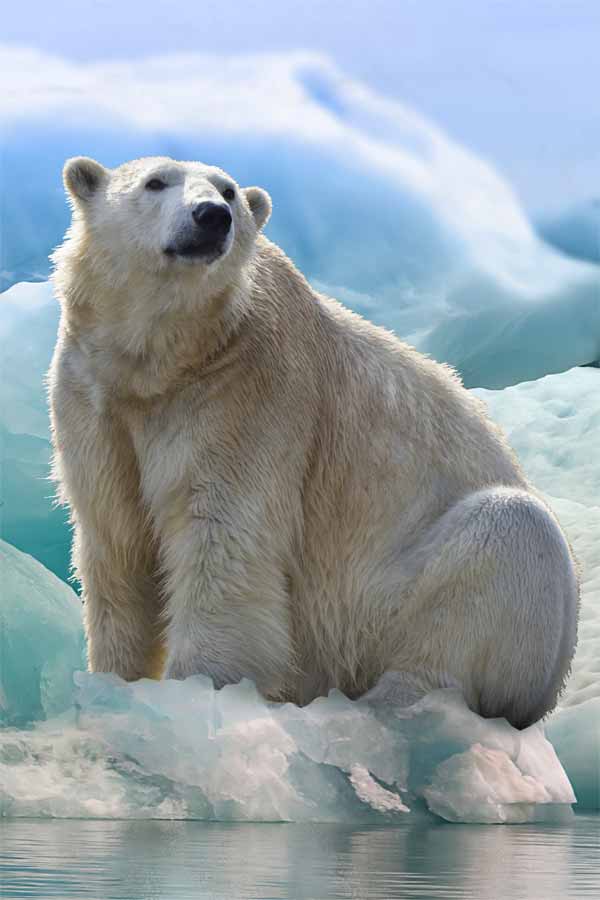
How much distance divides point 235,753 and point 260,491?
1128mm

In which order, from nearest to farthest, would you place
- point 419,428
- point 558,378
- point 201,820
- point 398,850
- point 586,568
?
point 398,850 < point 201,820 < point 419,428 < point 586,568 < point 558,378

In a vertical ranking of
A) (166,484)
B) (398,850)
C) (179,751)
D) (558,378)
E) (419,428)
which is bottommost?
(398,850)

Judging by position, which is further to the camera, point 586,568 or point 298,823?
point 586,568

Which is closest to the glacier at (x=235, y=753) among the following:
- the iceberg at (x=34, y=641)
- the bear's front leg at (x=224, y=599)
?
the iceberg at (x=34, y=641)

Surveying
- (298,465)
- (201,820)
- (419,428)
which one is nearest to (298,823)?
(201,820)

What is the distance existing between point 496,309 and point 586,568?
3282mm

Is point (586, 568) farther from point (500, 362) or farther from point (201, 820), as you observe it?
point (201, 820)

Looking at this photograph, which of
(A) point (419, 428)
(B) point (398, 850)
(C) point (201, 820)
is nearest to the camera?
(B) point (398, 850)

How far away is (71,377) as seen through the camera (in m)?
6.00

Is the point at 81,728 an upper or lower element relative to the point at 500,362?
lower

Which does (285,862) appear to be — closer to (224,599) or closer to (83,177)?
(224,599)

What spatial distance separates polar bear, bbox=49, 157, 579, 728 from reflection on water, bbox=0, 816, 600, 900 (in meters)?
0.87

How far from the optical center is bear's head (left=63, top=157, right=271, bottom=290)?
5434 mm

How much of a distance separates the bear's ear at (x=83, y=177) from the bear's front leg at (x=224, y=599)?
1.38 m
